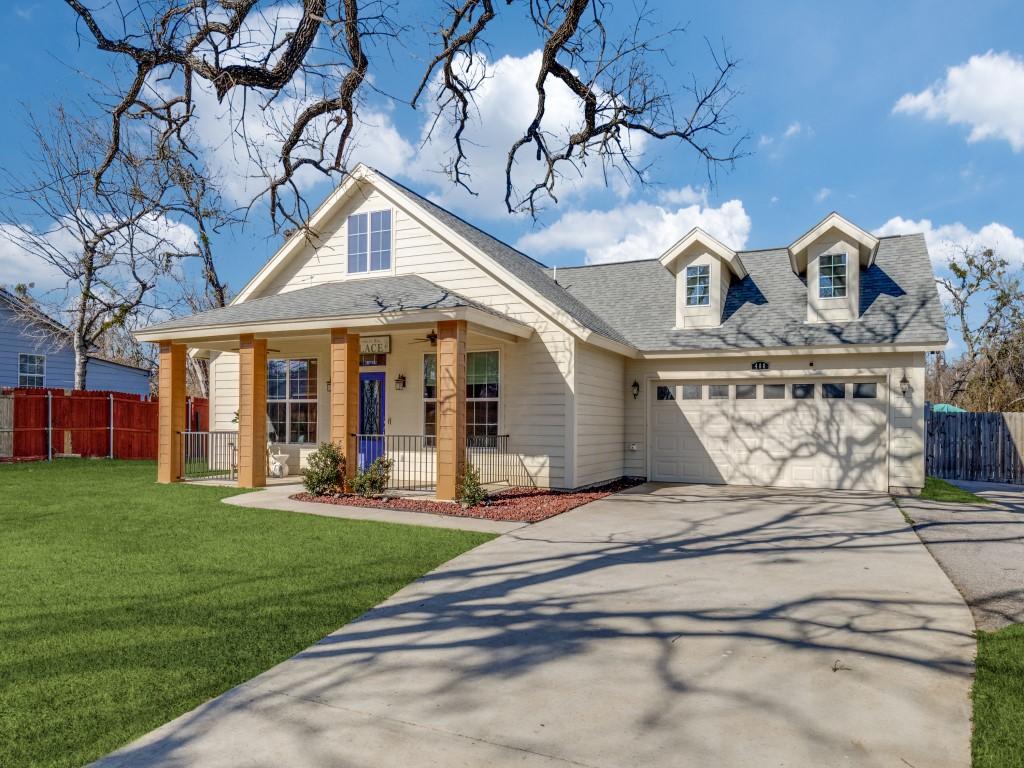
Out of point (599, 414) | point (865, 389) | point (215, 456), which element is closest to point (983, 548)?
point (865, 389)

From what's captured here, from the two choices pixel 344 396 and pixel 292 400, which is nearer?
pixel 344 396

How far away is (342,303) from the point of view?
39.7 feet

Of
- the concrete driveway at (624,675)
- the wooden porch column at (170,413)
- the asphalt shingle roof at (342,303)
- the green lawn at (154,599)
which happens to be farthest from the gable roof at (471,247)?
the concrete driveway at (624,675)

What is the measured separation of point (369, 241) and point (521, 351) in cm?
450

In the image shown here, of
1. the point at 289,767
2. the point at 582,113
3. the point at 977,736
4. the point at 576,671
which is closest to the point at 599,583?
the point at 576,671

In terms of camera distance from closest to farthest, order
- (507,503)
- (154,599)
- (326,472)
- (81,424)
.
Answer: (154,599)
(507,503)
(326,472)
(81,424)

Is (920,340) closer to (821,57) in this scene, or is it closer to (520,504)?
(821,57)

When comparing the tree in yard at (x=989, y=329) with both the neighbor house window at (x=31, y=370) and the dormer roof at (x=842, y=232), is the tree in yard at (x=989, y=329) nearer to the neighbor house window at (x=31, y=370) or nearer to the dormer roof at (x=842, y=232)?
the dormer roof at (x=842, y=232)

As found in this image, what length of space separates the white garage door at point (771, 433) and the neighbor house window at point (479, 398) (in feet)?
13.1

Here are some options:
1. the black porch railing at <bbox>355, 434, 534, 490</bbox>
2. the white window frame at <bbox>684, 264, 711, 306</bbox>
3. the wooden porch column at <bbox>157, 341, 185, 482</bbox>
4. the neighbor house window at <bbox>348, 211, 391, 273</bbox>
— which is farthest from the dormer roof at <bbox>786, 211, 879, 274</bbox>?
the wooden porch column at <bbox>157, 341, 185, 482</bbox>

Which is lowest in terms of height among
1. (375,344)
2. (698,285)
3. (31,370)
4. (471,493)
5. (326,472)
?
(471,493)

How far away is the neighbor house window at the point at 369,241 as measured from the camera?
46.3 ft

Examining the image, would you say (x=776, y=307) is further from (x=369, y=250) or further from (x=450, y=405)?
(x=369, y=250)

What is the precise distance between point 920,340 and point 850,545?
20.2 feet
